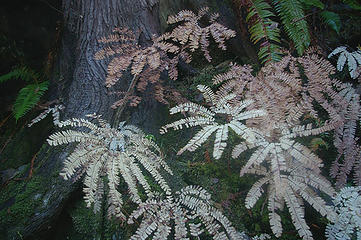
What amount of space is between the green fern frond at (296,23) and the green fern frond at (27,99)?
2447mm

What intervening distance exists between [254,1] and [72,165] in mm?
2023

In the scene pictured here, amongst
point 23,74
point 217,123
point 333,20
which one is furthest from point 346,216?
point 23,74

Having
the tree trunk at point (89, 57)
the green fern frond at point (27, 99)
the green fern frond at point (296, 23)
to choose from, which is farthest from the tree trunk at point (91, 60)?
the green fern frond at point (296, 23)

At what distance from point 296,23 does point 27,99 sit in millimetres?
2645

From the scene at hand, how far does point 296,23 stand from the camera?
6.78 ft

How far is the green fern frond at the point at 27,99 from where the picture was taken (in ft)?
7.46

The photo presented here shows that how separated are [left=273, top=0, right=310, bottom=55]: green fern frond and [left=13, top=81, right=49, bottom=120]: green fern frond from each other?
8.03 feet

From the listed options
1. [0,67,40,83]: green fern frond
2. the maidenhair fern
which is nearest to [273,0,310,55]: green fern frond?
the maidenhair fern

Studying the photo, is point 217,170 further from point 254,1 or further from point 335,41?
point 335,41

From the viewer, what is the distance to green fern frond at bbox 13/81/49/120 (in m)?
2.27

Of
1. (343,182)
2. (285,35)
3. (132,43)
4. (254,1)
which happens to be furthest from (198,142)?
(285,35)

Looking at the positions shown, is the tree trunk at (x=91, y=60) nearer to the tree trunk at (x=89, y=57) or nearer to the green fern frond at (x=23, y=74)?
the tree trunk at (x=89, y=57)

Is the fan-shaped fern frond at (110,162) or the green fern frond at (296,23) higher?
the green fern frond at (296,23)

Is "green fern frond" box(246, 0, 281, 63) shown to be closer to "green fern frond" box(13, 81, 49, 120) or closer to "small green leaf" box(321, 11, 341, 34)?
"small green leaf" box(321, 11, 341, 34)
